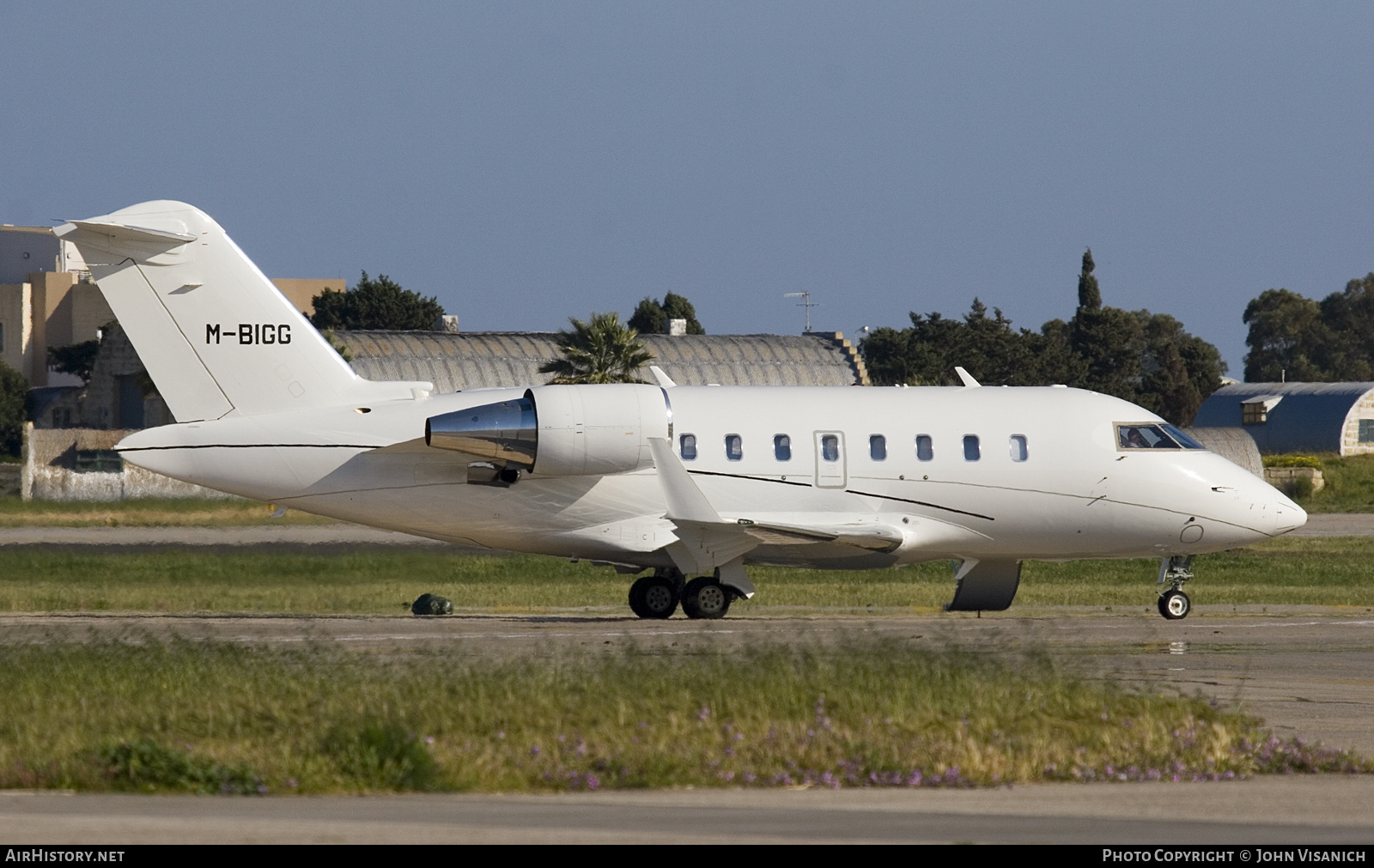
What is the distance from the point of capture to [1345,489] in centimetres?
7156

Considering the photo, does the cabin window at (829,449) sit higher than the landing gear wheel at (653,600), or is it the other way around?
the cabin window at (829,449)

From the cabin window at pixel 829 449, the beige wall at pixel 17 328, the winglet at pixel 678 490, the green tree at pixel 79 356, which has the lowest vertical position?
the winglet at pixel 678 490

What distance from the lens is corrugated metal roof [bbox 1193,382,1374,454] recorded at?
304ft

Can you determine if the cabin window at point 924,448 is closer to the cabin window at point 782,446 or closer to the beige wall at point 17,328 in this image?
the cabin window at point 782,446

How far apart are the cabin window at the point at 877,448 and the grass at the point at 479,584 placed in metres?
3.72

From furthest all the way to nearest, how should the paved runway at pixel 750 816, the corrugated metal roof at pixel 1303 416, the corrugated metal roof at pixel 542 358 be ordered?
the corrugated metal roof at pixel 1303 416 < the corrugated metal roof at pixel 542 358 < the paved runway at pixel 750 816

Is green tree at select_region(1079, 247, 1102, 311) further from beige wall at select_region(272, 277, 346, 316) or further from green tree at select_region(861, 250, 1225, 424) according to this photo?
beige wall at select_region(272, 277, 346, 316)

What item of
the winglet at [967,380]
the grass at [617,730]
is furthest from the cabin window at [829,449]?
the grass at [617,730]

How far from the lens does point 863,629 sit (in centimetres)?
2312

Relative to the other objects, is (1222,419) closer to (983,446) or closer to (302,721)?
(983,446)

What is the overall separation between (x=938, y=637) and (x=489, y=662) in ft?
23.3

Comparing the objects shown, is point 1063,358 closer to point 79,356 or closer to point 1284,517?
point 79,356

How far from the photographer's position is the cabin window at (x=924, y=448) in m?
27.2

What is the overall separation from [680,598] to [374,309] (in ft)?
288
